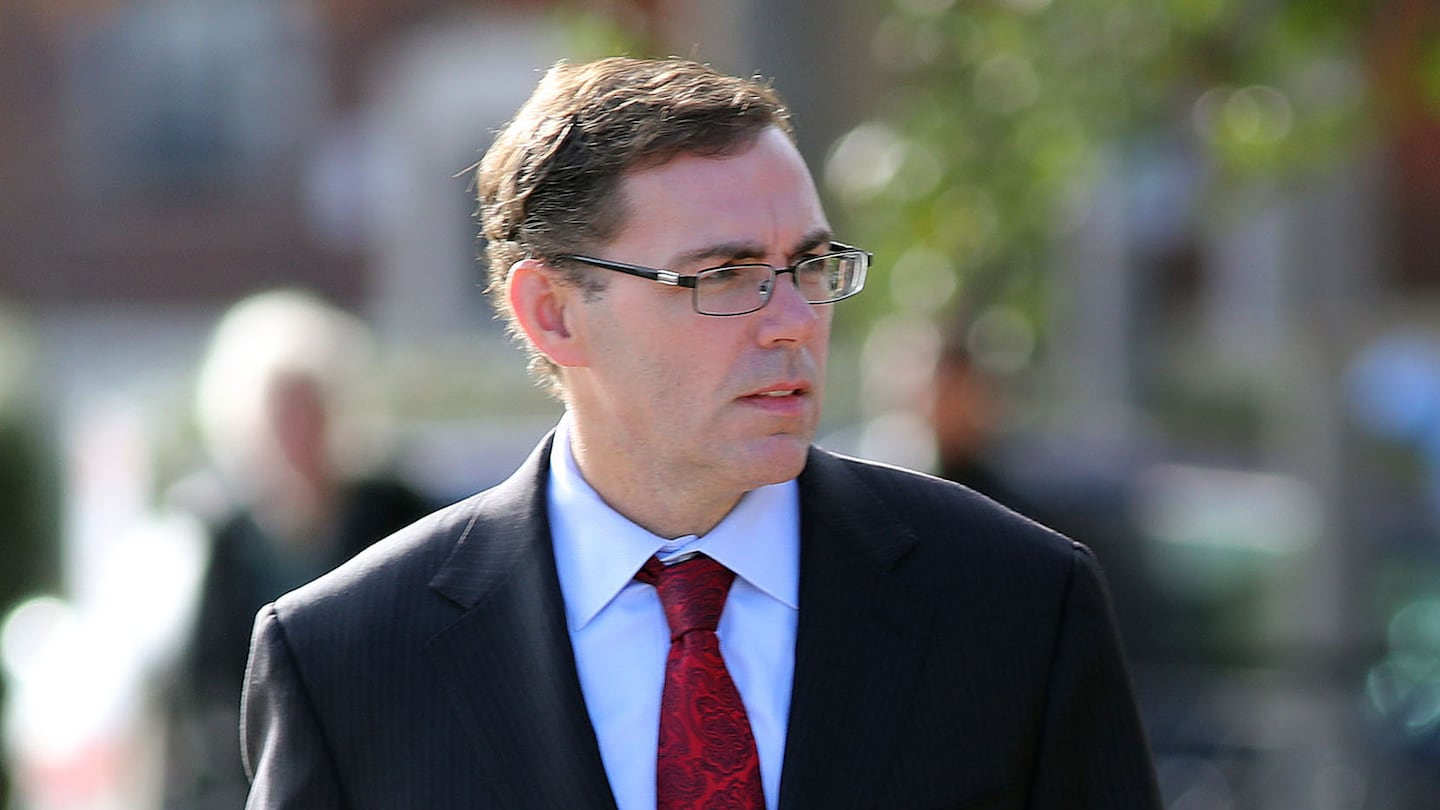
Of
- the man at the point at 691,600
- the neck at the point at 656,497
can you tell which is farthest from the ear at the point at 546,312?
the neck at the point at 656,497

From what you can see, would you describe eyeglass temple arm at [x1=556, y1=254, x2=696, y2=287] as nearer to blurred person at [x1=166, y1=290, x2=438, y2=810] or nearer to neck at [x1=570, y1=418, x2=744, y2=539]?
neck at [x1=570, y1=418, x2=744, y2=539]

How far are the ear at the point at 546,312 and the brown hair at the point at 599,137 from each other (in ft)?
0.08

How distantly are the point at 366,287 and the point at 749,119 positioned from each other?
1628 centimetres

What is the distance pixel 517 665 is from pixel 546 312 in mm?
464

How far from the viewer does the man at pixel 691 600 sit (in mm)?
2334

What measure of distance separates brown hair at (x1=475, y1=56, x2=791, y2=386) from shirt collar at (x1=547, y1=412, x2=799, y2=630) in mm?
303

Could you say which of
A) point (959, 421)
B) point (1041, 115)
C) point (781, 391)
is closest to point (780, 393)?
point (781, 391)

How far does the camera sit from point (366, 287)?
1838 cm

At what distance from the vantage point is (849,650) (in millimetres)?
2381

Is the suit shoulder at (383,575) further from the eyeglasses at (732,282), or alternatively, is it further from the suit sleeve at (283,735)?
the eyeglasses at (732,282)

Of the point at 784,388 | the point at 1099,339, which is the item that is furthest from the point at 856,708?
the point at 1099,339

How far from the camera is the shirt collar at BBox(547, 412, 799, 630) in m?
2.46

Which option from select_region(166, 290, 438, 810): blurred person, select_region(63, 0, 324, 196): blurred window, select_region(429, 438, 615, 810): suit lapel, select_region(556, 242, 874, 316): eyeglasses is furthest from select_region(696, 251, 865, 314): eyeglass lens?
select_region(63, 0, 324, 196): blurred window

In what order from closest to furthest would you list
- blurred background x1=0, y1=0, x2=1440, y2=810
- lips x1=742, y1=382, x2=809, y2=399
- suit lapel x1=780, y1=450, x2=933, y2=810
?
1. suit lapel x1=780, y1=450, x2=933, y2=810
2. lips x1=742, y1=382, x2=809, y2=399
3. blurred background x1=0, y1=0, x2=1440, y2=810
